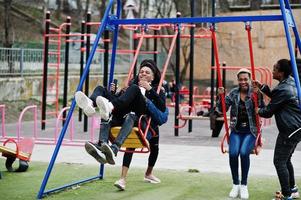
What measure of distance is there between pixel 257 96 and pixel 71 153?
15.8 feet

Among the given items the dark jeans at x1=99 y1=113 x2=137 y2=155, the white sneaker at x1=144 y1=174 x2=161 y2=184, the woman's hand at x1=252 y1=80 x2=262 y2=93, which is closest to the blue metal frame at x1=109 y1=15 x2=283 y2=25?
the woman's hand at x1=252 y1=80 x2=262 y2=93

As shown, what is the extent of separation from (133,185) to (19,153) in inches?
72.5

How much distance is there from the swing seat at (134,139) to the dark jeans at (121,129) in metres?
0.07

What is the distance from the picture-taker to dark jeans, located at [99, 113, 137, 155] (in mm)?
6551

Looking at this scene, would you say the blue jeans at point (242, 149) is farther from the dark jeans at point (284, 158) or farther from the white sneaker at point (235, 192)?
the dark jeans at point (284, 158)

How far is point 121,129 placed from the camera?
664cm

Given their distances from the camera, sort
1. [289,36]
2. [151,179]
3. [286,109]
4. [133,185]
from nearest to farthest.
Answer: [289,36] → [286,109] → [133,185] → [151,179]

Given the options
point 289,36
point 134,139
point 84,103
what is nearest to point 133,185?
point 134,139

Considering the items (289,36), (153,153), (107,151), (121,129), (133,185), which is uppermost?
(289,36)

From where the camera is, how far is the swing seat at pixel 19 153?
25.9 ft

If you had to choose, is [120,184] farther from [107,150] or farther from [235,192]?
[235,192]

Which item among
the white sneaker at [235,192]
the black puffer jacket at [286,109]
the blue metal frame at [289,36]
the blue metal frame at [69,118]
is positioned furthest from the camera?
the white sneaker at [235,192]

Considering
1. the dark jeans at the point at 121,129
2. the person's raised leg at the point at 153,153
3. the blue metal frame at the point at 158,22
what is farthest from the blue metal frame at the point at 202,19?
the person's raised leg at the point at 153,153

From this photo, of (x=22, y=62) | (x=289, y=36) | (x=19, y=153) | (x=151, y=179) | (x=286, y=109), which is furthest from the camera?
(x=22, y=62)
